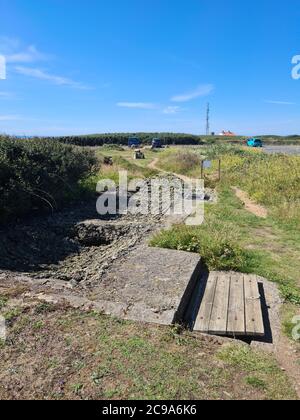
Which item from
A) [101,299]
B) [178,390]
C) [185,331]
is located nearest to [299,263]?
[185,331]

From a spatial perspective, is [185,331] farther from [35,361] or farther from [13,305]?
[13,305]

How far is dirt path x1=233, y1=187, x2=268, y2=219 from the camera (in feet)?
35.6

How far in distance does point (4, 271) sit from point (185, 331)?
3.13 m

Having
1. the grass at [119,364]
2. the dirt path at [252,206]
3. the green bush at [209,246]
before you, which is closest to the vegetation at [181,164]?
the dirt path at [252,206]

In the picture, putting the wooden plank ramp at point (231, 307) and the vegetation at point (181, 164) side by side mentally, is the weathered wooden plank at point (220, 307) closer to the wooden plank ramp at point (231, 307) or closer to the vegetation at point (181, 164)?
the wooden plank ramp at point (231, 307)

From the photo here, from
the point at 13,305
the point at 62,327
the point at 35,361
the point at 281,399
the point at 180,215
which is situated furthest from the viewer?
the point at 180,215

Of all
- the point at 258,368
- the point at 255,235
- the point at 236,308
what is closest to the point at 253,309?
the point at 236,308

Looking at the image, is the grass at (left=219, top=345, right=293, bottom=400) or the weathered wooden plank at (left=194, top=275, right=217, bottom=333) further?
the weathered wooden plank at (left=194, top=275, right=217, bottom=333)

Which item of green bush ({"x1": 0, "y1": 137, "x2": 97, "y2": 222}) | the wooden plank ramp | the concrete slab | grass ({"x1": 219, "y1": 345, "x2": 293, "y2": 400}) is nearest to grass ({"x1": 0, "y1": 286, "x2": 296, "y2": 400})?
grass ({"x1": 219, "y1": 345, "x2": 293, "y2": 400})

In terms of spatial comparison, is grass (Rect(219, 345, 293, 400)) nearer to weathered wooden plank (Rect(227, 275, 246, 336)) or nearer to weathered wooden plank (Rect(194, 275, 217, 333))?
weathered wooden plank (Rect(227, 275, 246, 336))

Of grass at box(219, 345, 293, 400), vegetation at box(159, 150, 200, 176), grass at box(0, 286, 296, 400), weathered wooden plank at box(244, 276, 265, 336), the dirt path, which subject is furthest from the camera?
vegetation at box(159, 150, 200, 176)

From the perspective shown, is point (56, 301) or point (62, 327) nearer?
point (62, 327)

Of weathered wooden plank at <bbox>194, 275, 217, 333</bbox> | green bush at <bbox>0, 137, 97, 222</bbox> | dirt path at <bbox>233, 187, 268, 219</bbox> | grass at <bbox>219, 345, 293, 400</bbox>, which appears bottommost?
grass at <bbox>219, 345, 293, 400</bbox>
